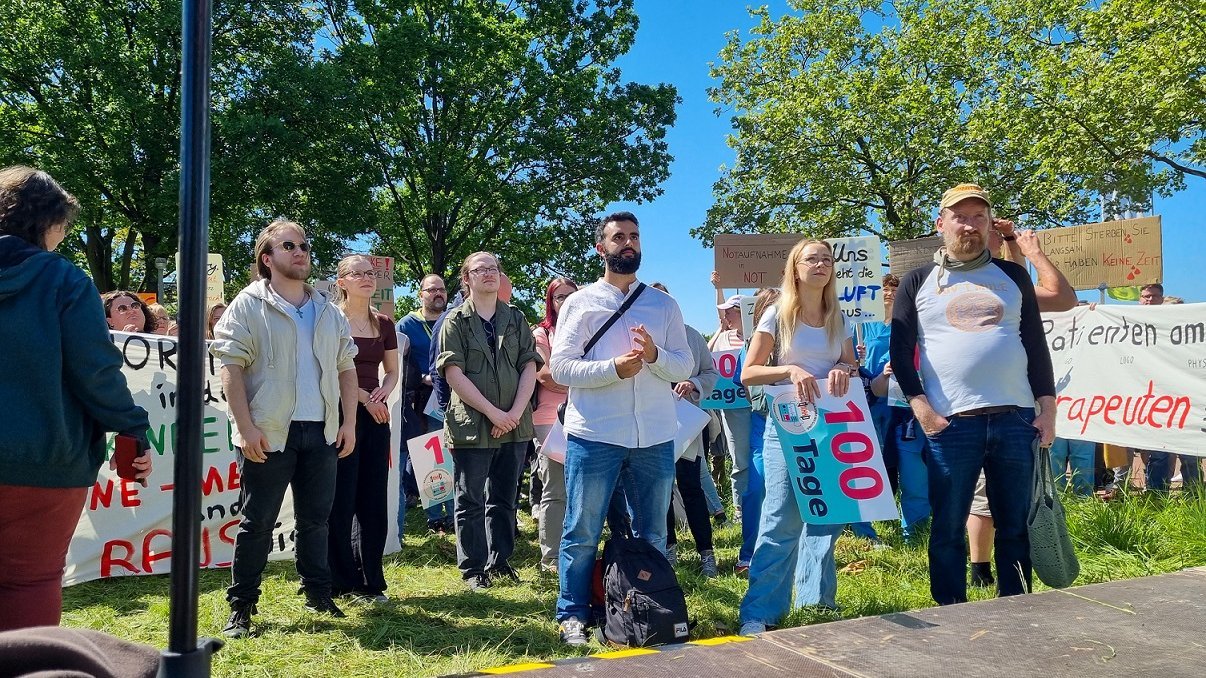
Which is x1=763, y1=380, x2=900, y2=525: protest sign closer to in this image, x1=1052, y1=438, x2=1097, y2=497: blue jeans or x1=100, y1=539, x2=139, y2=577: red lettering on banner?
x1=100, y1=539, x2=139, y2=577: red lettering on banner

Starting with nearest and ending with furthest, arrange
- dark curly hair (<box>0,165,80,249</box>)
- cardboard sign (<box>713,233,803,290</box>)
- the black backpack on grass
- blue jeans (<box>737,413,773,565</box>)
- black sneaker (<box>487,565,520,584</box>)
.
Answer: dark curly hair (<box>0,165,80,249</box>), the black backpack on grass, blue jeans (<box>737,413,773,565</box>), black sneaker (<box>487,565,520,584</box>), cardboard sign (<box>713,233,803,290</box>)

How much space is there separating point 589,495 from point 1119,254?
7946 mm

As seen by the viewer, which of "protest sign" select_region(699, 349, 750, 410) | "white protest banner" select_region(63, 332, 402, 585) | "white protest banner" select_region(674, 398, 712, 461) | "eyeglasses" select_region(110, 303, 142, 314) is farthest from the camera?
"eyeglasses" select_region(110, 303, 142, 314)

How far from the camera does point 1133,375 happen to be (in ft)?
24.8

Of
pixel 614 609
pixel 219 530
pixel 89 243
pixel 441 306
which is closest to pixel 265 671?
pixel 614 609

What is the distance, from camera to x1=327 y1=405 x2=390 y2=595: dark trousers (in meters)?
4.95

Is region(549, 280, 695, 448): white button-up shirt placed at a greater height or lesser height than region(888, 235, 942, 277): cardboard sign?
lesser

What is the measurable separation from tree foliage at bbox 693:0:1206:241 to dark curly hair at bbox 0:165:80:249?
60.9 ft

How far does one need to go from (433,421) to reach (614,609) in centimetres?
434

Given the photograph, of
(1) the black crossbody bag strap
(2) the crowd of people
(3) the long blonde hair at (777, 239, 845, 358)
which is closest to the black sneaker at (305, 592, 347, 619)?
(2) the crowd of people

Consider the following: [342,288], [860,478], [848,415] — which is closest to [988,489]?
[860,478]

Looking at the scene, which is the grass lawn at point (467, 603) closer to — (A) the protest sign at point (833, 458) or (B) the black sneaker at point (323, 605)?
(B) the black sneaker at point (323, 605)

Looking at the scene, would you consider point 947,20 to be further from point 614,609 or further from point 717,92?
point 614,609

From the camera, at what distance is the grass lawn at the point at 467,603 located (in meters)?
3.81
